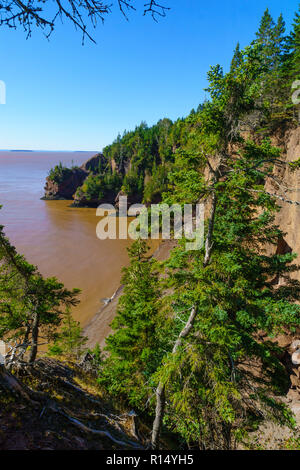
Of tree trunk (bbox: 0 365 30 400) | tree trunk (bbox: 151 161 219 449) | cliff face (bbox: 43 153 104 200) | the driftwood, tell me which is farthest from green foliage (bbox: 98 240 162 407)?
cliff face (bbox: 43 153 104 200)

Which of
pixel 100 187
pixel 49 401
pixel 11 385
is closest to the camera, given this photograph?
pixel 11 385

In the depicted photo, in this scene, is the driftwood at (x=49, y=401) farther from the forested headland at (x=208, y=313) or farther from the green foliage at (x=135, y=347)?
the green foliage at (x=135, y=347)

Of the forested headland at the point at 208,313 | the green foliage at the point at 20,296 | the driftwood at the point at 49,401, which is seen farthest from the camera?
the green foliage at the point at 20,296

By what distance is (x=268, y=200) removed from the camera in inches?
212

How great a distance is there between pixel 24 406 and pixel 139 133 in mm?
93424

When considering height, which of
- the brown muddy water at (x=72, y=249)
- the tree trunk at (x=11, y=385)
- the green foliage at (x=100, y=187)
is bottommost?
the brown muddy water at (x=72, y=249)

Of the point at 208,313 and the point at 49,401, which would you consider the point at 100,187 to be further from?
the point at 49,401

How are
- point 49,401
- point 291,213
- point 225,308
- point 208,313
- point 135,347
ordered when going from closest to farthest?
1. point 49,401
2. point 208,313
3. point 225,308
4. point 135,347
5. point 291,213

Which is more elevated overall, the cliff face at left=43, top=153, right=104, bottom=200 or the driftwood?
the cliff face at left=43, top=153, right=104, bottom=200

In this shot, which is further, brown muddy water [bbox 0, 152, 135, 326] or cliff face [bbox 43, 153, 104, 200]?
cliff face [bbox 43, 153, 104, 200]

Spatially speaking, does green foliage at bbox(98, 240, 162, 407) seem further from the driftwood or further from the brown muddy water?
the brown muddy water

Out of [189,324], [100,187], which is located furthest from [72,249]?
[100,187]

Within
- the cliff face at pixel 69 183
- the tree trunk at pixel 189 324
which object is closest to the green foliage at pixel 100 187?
the cliff face at pixel 69 183
